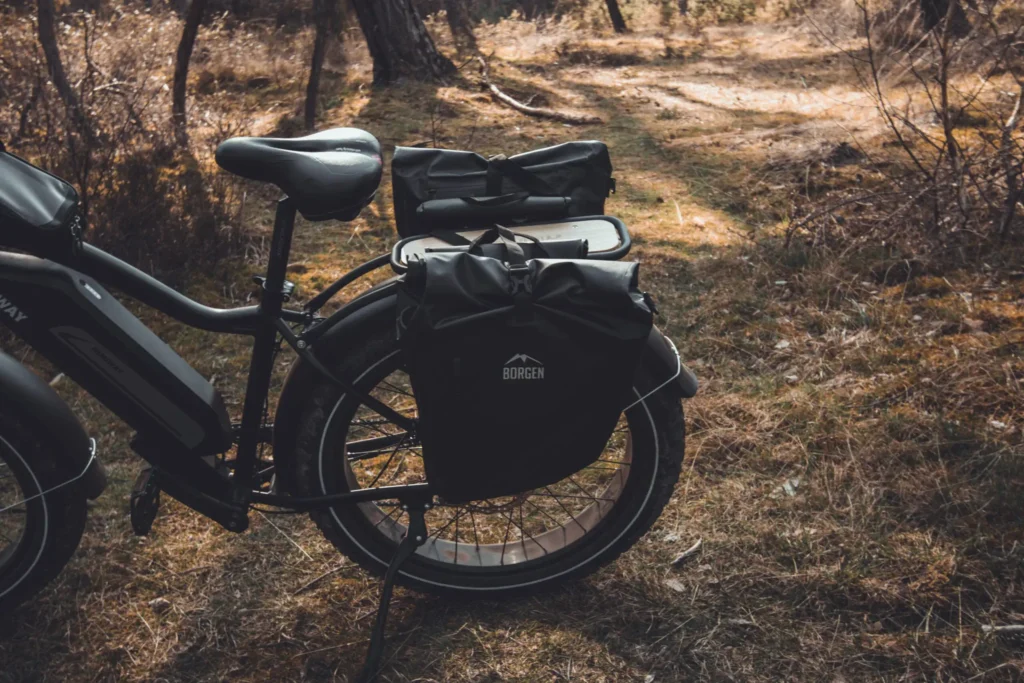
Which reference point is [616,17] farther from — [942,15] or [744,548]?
[744,548]

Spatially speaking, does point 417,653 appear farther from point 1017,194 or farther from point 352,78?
point 352,78

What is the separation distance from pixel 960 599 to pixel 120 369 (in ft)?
7.84

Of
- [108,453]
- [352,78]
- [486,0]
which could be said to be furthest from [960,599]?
[486,0]

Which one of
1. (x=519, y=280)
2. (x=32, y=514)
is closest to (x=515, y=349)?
(x=519, y=280)

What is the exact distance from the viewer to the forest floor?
7.81 ft

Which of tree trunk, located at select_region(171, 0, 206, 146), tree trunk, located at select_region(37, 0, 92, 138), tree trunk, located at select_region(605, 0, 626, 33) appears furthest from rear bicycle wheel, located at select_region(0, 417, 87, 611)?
tree trunk, located at select_region(605, 0, 626, 33)

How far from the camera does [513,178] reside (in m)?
2.33

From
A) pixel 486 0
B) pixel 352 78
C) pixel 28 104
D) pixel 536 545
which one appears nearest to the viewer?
pixel 536 545

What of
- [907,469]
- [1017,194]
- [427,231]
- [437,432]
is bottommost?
[907,469]

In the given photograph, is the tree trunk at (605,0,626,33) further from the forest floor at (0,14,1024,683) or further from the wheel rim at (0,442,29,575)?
the wheel rim at (0,442,29,575)

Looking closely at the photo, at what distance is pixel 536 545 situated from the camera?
2578mm

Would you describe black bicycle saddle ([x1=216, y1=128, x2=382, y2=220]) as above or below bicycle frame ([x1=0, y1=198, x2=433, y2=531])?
above

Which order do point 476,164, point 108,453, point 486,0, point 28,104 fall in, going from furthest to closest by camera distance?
point 486,0 < point 28,104 < point 108,453 < point 476,164

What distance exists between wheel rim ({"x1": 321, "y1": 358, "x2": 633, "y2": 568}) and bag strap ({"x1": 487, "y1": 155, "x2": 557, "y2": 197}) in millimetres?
608
